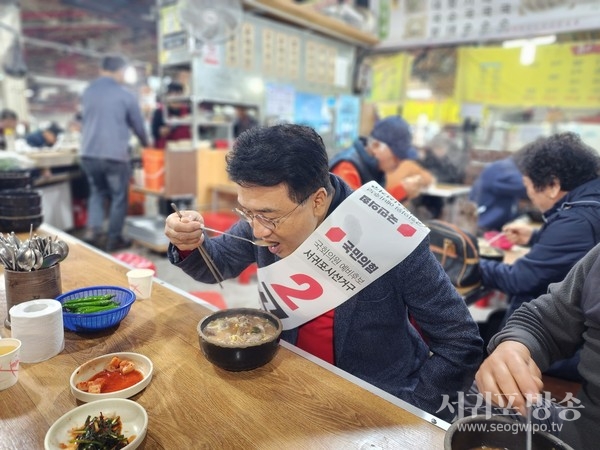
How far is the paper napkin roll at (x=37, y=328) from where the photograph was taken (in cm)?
115

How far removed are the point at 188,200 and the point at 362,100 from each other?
3920 mm

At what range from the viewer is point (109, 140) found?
190 inches

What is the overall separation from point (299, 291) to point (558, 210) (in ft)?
4.37

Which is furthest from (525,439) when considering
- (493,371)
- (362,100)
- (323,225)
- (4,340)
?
(362,100)

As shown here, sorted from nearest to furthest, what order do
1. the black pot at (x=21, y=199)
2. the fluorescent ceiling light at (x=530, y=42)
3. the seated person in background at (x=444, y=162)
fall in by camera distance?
the black pot at (x=21, y=199) < the fluorescent ceiling light at (x=530, y=42) < the seated person in background at (x=444, y=162)

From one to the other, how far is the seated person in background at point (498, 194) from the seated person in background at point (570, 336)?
283 cm

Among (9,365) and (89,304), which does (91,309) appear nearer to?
(89,304)

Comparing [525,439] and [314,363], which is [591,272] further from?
[314,363]

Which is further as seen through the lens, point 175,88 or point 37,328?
point 175,88

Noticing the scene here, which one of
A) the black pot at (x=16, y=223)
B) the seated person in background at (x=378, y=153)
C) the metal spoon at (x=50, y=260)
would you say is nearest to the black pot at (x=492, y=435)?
the metal spoon at (x=50, y=260)

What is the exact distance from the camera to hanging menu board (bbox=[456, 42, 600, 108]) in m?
5.62

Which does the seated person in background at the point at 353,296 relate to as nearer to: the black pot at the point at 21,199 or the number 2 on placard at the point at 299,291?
the number 2 on placard at the point at 299,291

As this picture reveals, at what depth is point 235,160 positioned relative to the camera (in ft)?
4.15

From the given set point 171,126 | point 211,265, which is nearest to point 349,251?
point 211,265
